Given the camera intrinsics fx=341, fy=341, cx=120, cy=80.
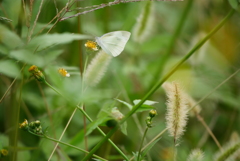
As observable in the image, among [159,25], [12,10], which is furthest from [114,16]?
[12,10]

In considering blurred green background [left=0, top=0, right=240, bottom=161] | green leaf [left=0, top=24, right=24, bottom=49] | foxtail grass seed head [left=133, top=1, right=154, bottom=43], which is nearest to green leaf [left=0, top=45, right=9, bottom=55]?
green leaf [left=0, top=24, right=24, bottom=49]

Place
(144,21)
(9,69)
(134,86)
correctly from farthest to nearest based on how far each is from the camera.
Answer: (134,86), (144,21), (9,69)

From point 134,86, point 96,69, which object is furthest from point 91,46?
point 134,86

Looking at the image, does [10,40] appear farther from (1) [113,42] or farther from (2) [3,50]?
(1) [113,42]

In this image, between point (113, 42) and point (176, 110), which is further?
point (113, 42)

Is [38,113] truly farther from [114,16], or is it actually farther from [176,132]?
[114,16]

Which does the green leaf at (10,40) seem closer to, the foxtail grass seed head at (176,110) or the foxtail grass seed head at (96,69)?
the foxtail grass seed head at (96,69)

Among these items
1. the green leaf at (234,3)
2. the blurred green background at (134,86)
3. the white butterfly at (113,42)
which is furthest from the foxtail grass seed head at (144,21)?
the green leaf at (234,3)
